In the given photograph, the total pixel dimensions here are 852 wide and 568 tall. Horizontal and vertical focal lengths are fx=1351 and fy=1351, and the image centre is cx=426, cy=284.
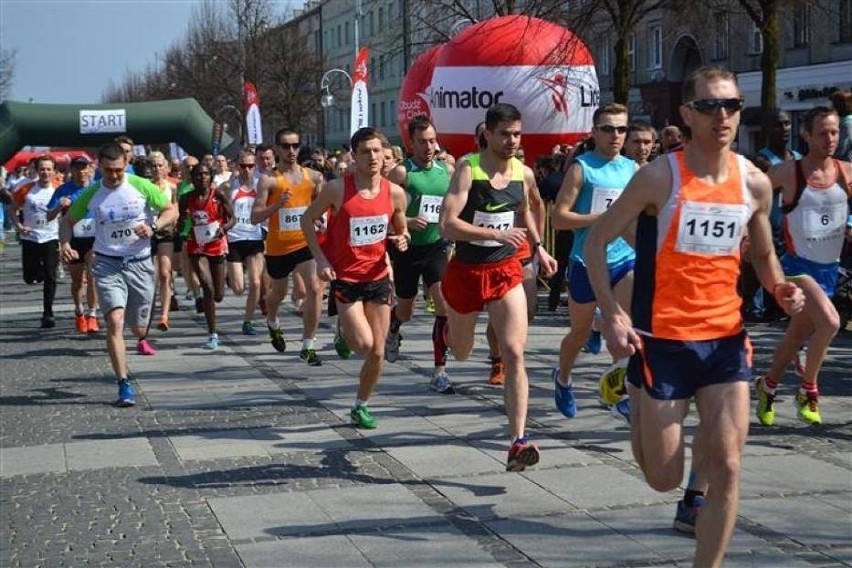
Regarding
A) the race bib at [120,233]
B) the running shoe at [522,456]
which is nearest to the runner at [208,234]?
the race bib at [120,233]

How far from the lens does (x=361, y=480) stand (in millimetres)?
7430

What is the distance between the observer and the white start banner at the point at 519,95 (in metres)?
14.5

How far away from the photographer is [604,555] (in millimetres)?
5781

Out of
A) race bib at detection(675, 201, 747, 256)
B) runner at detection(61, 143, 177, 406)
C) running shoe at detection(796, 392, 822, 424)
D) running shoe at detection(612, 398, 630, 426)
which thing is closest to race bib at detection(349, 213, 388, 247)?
running shoe at detection(612, 398, 630, 426)

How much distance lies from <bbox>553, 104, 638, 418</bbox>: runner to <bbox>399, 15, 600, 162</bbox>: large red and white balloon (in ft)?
19.6

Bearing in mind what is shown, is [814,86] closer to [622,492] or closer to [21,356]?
[21,356]

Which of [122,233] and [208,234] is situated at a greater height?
[122,233]

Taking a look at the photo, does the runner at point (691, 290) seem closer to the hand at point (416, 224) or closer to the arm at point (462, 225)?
the arm at point (462, 225)

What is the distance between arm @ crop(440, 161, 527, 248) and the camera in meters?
7.37

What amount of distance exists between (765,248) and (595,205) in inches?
127

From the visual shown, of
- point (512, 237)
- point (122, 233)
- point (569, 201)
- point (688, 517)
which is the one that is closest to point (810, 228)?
point (569, 201)

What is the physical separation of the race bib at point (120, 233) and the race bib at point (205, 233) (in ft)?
10.9

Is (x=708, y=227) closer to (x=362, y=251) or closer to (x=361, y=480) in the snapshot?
(x=361, y=480)

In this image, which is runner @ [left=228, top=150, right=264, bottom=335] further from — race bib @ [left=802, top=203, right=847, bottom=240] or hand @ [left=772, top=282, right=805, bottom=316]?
hand @ [left=772, top=282, right=805, bottom=316]
